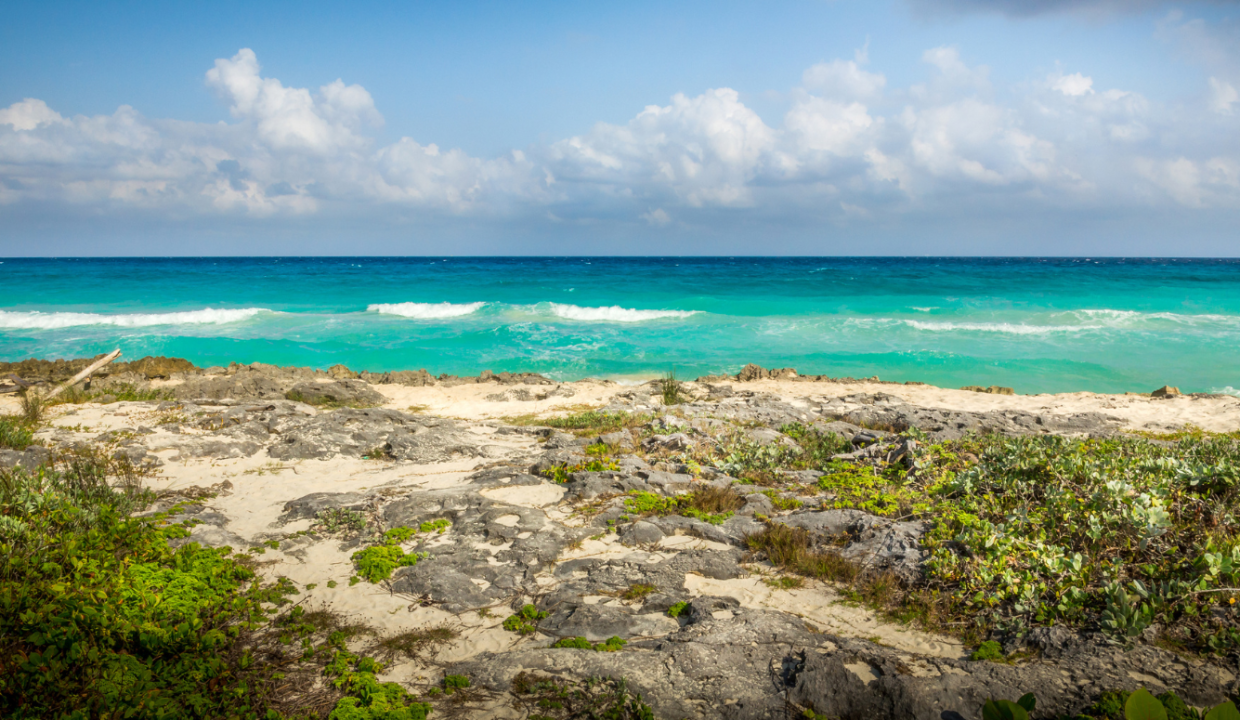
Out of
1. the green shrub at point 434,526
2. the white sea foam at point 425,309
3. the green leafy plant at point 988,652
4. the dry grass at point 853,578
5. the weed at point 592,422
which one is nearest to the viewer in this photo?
the green leafy plant at point 988,652

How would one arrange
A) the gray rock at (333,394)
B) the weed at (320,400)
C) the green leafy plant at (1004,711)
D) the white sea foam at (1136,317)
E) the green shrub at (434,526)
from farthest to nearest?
the white sea foam at (1136,317)
the gray rock at (333,394)
the weed at (320,400)
the green shrub at (434,526)
the green leafy plant at (1004,711)

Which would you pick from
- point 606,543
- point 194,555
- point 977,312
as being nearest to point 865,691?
point 606,543

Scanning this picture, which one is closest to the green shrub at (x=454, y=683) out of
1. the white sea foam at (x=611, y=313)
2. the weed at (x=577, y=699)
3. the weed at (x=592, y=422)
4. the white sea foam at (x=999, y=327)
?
the weed at (x=577, y=699)

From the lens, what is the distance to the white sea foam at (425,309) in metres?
33.4

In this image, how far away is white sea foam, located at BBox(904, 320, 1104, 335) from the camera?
2625 centimetres

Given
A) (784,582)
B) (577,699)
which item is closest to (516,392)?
(784,582)

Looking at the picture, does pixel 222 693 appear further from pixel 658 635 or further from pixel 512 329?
pixel 512 329

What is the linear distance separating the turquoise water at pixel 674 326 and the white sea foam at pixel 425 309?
0.69 feet

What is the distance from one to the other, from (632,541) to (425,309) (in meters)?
32.0

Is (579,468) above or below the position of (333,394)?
above

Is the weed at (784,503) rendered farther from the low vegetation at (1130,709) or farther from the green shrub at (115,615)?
the green shrub at (115,615)

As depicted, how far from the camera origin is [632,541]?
5316 mm

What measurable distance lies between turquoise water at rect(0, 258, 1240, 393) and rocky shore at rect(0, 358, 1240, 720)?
8.20m

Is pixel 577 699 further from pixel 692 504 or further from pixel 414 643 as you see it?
pixel 692 504
